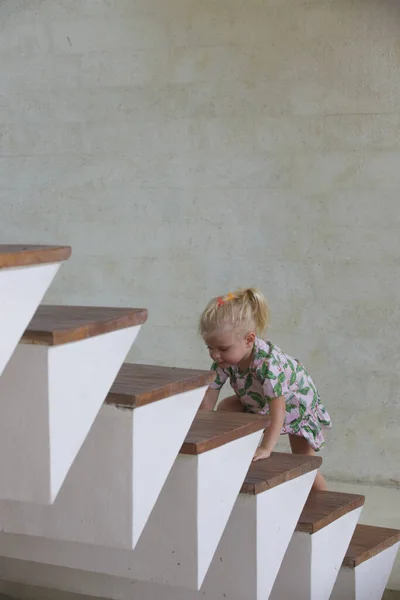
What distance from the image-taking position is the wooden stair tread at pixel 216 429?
1.63m

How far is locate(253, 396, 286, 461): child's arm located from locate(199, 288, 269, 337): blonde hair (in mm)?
224

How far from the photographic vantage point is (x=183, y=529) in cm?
168

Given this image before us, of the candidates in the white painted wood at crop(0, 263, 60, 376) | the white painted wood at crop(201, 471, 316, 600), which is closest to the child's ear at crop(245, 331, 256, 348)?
the white painted wood at crop(201, 471, 316, 600)

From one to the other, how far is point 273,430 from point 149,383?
958 millimetres

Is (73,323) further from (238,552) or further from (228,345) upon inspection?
(228,345)

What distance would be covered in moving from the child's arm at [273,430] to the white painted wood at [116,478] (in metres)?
0.65

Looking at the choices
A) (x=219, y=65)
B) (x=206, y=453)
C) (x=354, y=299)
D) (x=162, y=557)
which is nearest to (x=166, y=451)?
(x=206, y=453)

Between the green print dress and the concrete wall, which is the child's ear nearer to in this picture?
the green print dress

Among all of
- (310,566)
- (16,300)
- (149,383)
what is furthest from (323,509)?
(16,300)

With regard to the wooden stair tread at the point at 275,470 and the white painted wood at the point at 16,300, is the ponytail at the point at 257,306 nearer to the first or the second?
the wooden stair tread at the point at 275,470

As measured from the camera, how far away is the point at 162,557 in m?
1.73

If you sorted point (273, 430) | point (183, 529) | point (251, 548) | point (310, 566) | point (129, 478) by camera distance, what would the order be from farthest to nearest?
point (273, 430), point (310, 566), point (251, 548), point (183, 529), point (129, 478)

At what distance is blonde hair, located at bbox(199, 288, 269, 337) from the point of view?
8.45 feet

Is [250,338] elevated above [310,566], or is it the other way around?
[250,338]
